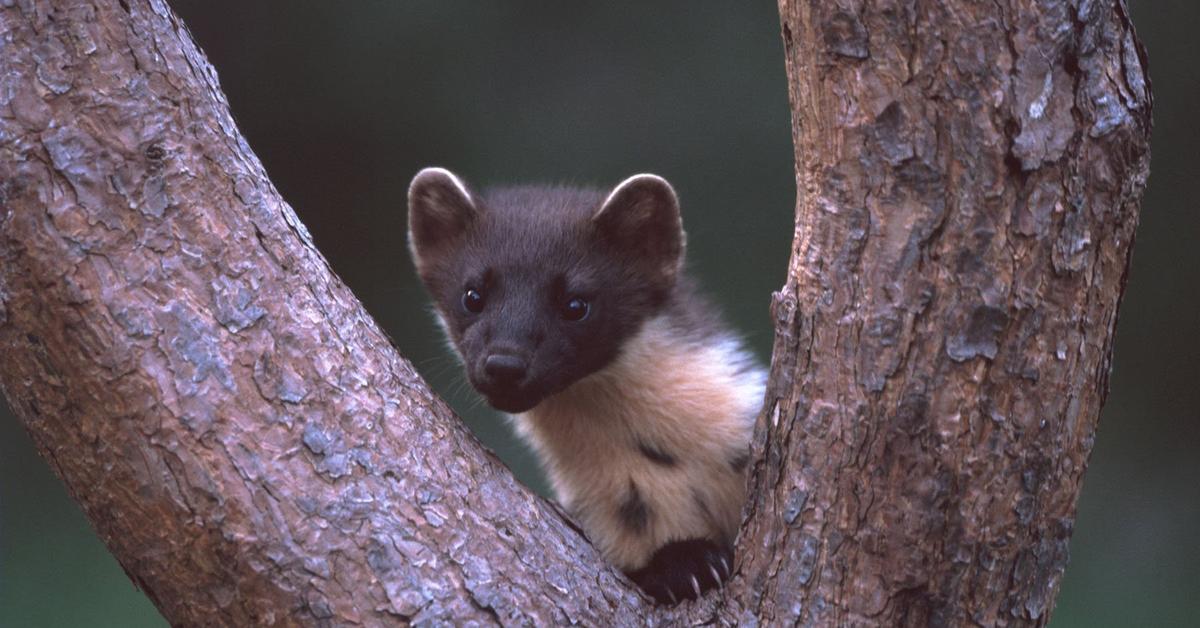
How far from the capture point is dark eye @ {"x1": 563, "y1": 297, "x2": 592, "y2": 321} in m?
4.20

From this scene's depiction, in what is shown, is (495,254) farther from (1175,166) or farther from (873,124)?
(1175,166)

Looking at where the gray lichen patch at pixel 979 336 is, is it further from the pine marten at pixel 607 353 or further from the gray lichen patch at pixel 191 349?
the gray lichen patch at pixel 191 349

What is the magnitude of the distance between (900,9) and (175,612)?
196 cm

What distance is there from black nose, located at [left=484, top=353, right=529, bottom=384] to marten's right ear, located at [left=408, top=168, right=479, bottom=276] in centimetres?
92

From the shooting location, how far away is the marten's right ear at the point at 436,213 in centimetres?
457

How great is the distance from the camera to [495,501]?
3.04 metres

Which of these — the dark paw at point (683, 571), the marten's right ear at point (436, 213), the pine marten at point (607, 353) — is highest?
the marten's right ear at point (436, 213)

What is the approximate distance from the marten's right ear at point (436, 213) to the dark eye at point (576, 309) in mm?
595

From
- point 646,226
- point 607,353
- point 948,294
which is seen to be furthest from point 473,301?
point 948,294

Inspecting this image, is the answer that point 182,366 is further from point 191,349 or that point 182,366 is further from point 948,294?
point 948,294

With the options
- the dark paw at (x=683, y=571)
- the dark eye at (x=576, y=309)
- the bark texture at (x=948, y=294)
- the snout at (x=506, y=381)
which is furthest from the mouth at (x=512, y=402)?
the bark texture at (x=948, y=294)

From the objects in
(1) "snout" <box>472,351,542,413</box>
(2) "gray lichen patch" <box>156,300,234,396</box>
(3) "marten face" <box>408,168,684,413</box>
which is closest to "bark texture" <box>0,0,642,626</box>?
(2) "gray lichen patch" <box>156,300,234,396</box>

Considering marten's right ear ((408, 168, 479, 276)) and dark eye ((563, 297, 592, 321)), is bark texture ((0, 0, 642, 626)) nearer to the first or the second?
dark eye ((563, 297, 592, 321))

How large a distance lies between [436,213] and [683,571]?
177 cm
